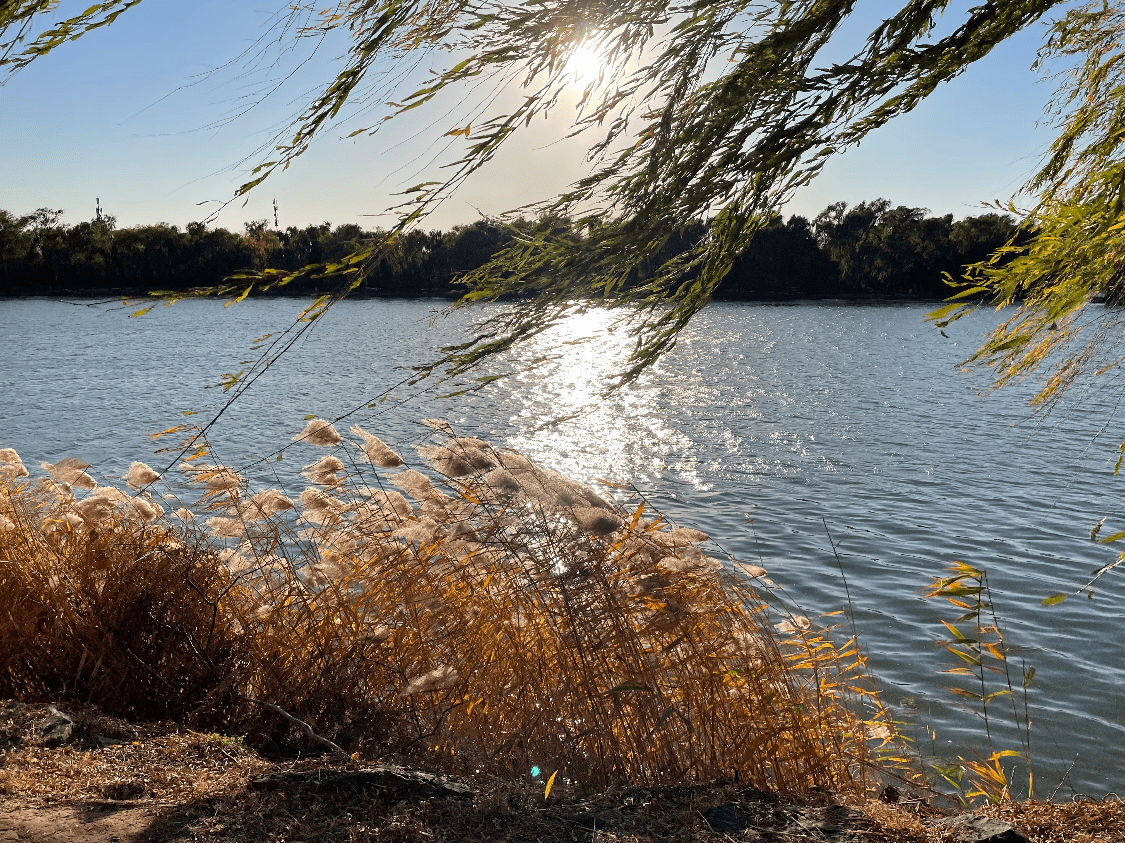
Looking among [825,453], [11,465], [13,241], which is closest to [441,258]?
[13,241]

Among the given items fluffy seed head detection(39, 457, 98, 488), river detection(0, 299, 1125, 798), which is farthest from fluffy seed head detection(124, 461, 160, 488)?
river detection(0, 299, 1125, 798)

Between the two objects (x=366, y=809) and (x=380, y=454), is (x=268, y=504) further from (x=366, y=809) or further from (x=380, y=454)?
(x=366, y=809)

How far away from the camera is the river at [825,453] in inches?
305

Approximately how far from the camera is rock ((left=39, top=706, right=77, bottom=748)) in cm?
389

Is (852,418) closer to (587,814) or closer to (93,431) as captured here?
(93,431)

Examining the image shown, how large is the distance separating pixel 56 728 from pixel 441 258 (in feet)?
314

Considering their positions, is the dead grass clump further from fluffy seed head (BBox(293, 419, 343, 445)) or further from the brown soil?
fluffy seed head (BBox(293, 419, 343, 445))

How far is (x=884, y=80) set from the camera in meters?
3.80

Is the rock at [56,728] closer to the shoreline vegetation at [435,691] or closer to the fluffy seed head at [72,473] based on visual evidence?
the shoreline vegetation at [435,691]

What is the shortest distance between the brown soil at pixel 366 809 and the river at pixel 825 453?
1.61 metres

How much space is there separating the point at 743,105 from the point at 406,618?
125 inches

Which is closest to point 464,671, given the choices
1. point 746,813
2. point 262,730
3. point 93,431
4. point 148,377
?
point 262,730

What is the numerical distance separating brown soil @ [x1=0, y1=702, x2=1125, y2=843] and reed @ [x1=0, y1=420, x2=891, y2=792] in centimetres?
33

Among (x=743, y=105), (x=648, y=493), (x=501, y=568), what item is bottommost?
(x=648, y=493)
